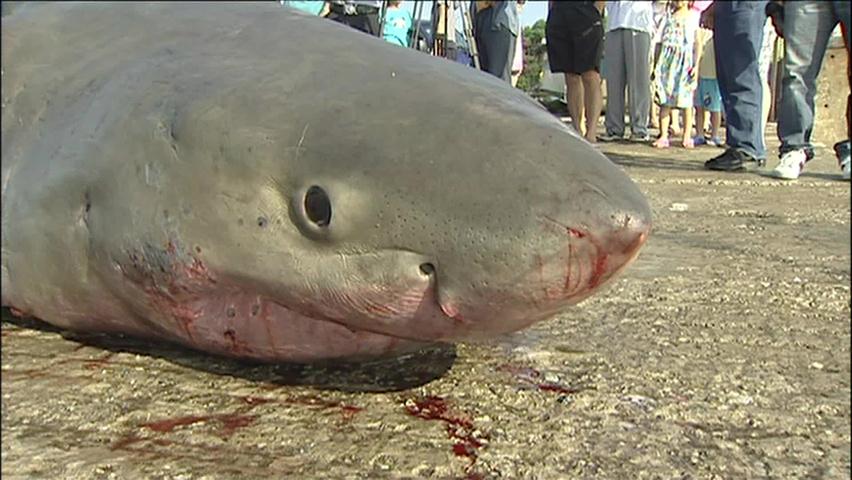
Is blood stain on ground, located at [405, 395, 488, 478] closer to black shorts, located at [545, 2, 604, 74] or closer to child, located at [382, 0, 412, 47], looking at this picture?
child, located at [382, 0, 412, 47]

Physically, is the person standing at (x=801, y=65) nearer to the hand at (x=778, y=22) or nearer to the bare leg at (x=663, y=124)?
the hand at (x=778, y=22)

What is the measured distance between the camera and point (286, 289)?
1019mm

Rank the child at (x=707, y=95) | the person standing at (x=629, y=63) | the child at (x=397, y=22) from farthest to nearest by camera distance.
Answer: the person standing at (x=629, y=63)
the child at (x=707, y=95)
the child at (x=397, y=22)

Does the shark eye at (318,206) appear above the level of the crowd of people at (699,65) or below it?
below


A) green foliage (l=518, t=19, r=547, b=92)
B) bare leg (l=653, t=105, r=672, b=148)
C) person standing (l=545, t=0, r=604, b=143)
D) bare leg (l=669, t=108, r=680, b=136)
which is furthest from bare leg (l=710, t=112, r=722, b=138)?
green foliage (l=518, t=19, r=547, b=92)

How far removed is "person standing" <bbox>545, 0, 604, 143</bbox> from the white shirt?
0.73 m

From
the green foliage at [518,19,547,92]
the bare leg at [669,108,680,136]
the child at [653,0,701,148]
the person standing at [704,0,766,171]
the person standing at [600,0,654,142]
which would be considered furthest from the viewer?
the bare leg at [669,108,680,136]

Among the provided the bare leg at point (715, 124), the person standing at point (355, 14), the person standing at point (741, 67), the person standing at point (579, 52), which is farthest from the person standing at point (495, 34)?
the person standing at point (355, 14)

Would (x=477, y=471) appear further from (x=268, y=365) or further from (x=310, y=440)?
(x=268, y=365)

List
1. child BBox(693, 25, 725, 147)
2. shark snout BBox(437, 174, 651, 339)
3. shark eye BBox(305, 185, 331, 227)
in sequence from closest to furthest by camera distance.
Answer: shark snout BBox(437, 174, 651, 339) < shark eye BBox(305, 185, 331, 227) < child BBox(693, 25, 725, 147)

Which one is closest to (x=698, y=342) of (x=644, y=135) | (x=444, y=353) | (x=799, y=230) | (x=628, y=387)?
(x=628, y=387)

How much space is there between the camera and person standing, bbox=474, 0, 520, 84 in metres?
4.38

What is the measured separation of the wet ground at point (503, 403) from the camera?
2.84ft

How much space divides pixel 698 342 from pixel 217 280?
2.32 feet
